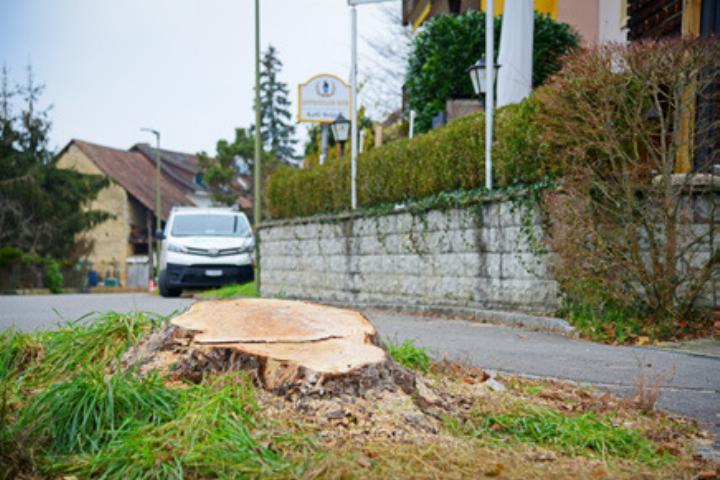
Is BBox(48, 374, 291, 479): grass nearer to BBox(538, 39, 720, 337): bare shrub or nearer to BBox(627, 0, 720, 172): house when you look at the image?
BBox(538, 39, 720, 337): bare shrub

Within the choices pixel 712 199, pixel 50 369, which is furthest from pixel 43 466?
pixel 712 199

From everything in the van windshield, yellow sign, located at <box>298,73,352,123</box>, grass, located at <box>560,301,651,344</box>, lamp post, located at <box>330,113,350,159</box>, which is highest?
yellow sign, located at <box>298,73,352,123</box>

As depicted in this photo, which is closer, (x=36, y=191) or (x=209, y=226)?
(x=209, y=226)

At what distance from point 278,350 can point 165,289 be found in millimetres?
17384

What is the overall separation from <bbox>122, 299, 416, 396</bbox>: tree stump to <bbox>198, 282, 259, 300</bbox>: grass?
1326 centimetres

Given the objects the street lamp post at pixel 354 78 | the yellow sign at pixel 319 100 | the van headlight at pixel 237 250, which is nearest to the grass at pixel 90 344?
the street lamp post at pixel 354 78

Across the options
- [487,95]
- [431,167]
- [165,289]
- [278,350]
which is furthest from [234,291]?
[278,350]

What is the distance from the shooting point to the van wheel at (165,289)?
20.8m

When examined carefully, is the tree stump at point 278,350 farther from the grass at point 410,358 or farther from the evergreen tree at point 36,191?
the evergreen tree at point 36,191

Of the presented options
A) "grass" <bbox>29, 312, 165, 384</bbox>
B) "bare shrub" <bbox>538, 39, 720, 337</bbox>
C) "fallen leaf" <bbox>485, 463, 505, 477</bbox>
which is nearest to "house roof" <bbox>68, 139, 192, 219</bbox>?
"bare shrub" <bbox>538, 39, 720, 337</bbox>

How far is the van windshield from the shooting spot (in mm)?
21047

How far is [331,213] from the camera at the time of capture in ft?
58.8

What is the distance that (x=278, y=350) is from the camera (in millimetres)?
4301

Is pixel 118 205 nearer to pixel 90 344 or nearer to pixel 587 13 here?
pixel 587 13
